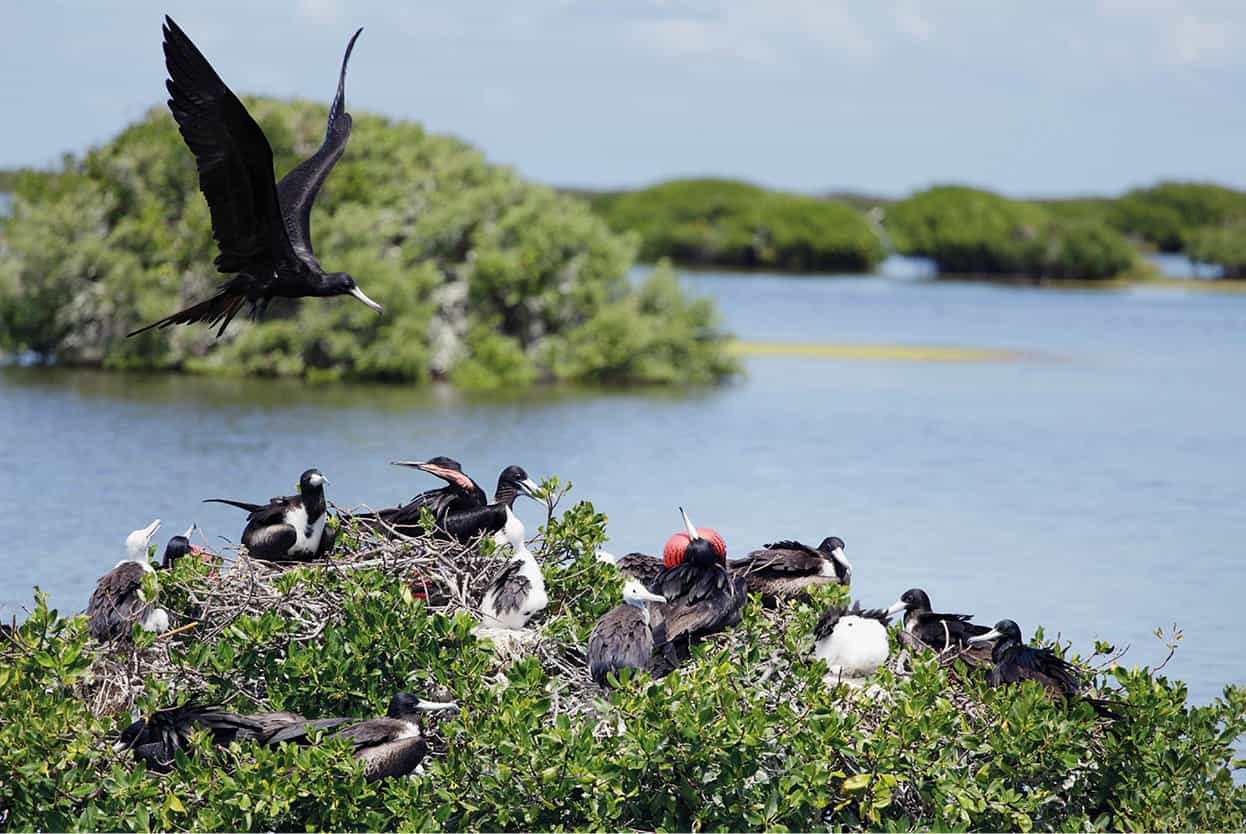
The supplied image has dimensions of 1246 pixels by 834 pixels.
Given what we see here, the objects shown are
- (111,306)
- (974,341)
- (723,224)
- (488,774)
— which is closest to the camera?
(488,774)

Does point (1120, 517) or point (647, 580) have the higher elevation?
point (647, 580)

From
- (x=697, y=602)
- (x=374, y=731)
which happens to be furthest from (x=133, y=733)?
(x=697, y=602)

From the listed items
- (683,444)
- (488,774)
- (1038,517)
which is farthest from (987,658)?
(683,444)

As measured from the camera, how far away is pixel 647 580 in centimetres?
721

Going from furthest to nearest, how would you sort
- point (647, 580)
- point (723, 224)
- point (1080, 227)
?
1. point (723, 224)
2. point (1080, 227)
3. point (647, 580)

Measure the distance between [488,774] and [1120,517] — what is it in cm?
975

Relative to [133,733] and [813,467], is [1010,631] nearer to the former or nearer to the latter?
[133,733]

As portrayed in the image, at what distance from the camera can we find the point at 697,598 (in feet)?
21.5

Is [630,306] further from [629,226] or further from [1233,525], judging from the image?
[629,226]

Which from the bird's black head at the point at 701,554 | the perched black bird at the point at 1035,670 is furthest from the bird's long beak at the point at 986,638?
the bird's black head at the point at 701,554

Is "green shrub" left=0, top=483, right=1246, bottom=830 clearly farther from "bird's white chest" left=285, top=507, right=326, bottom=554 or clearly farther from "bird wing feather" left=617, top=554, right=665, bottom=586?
"bird wing feather" left=617, top=554, right=665, bottom=586

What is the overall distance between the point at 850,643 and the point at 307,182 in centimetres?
348

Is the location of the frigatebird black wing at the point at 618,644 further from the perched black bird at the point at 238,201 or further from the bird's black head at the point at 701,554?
the perched black bird at the point at 238,201

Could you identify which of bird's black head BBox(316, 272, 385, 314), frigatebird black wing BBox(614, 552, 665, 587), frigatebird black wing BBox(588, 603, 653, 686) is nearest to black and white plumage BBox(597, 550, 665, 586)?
frigatebird black wing BBox(614, 552, 665, 587)
